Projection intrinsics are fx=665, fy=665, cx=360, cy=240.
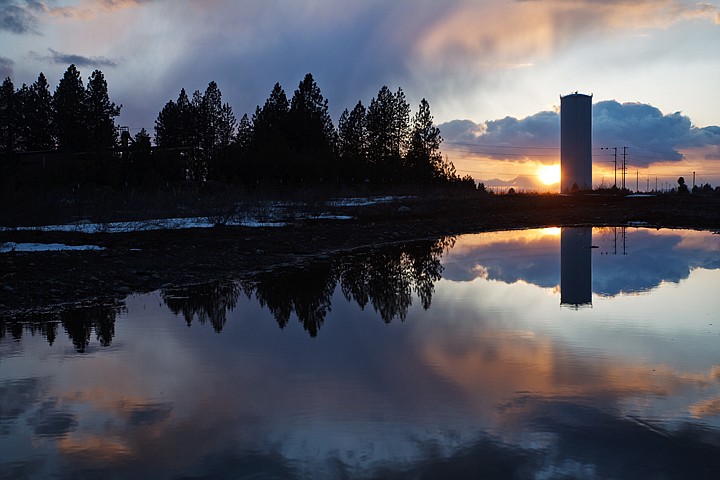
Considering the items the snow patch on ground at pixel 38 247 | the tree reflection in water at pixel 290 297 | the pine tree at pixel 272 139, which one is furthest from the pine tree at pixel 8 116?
the tree reflection in water at pixel 290 297

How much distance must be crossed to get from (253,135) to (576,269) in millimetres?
52012

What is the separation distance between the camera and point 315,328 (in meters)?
9.27

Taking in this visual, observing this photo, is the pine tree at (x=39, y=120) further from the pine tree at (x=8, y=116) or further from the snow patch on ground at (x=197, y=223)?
the snow patch on ground at (x=197, y=223)

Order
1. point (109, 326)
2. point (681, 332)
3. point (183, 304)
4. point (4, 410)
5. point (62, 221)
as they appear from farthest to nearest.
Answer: point (62, 221) < point (183, 304) < point (109, 326) < point (681, 332) < point (4, 410)

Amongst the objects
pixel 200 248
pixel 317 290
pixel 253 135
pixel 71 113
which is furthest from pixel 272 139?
pixel 317 290

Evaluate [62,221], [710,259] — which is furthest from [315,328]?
[62,221]

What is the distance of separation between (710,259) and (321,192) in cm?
2842

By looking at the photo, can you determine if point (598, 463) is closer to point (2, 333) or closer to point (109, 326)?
point (109, 326)

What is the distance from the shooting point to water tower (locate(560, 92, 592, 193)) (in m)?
88.7

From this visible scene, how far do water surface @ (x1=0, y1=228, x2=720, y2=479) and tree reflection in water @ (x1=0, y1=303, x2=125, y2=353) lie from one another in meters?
0.05

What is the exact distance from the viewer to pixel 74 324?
31.0 feet

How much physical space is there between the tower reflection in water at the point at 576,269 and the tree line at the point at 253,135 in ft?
104

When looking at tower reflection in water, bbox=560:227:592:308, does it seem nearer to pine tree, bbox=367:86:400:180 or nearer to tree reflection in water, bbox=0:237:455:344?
tree reflection in water, bbox=0:237:455:344

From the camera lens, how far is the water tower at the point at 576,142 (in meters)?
88.7
